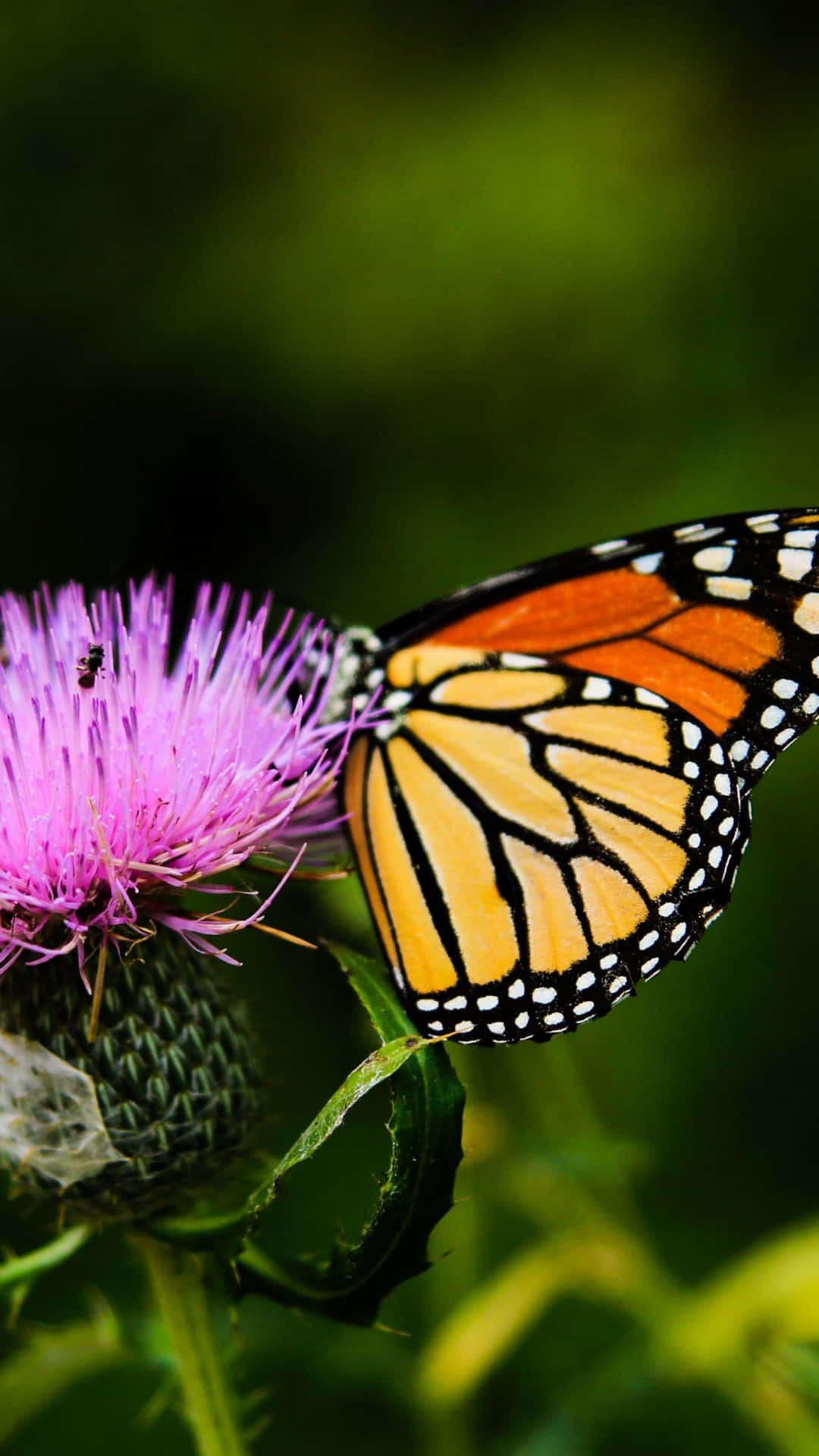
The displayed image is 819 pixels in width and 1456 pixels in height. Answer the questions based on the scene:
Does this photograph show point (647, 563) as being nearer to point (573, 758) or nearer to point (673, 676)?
point (673, 676)

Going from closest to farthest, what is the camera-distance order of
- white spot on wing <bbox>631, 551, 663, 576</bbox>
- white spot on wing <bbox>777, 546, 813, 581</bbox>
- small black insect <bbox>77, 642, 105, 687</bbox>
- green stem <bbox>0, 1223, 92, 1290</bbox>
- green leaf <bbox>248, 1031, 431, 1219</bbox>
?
green leaf <bbox>248, 1031, 431, 1219</bbox> → green stem <bbox>0, 1223, 92, 1290</bbox> → small black insect <bbox>77, 642, 105, 687</bbox> → white spot on wing <bbox>777, 546, 813, 581</bbox> → white spot on wing <bbox>631, 551, 663, 576</bbox>

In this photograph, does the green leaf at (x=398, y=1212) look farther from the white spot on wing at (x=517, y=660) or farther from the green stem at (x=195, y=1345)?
the white spot on wing at (x=517, y=660)

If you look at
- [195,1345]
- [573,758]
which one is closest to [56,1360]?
[195,1345]

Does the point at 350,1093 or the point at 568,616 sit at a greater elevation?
the point at 568,616

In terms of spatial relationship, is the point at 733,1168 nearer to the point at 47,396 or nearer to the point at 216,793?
the point at 216,793

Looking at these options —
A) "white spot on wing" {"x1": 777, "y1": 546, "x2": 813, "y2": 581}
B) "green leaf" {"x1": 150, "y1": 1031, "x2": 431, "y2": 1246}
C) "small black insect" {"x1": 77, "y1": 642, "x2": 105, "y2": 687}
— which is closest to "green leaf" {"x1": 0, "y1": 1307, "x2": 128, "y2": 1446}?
"green leaf" {"x1": 150, "y1": 1031, "x2": 431, "y2": 1246}

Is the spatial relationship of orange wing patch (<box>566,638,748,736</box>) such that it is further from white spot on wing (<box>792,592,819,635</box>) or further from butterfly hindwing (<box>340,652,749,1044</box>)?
white spot on wing (<box>792,592,819,635</box>)

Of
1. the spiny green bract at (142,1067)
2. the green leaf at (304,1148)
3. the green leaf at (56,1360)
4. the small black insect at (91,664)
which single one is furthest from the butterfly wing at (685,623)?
the green leaf at (56,1360)
